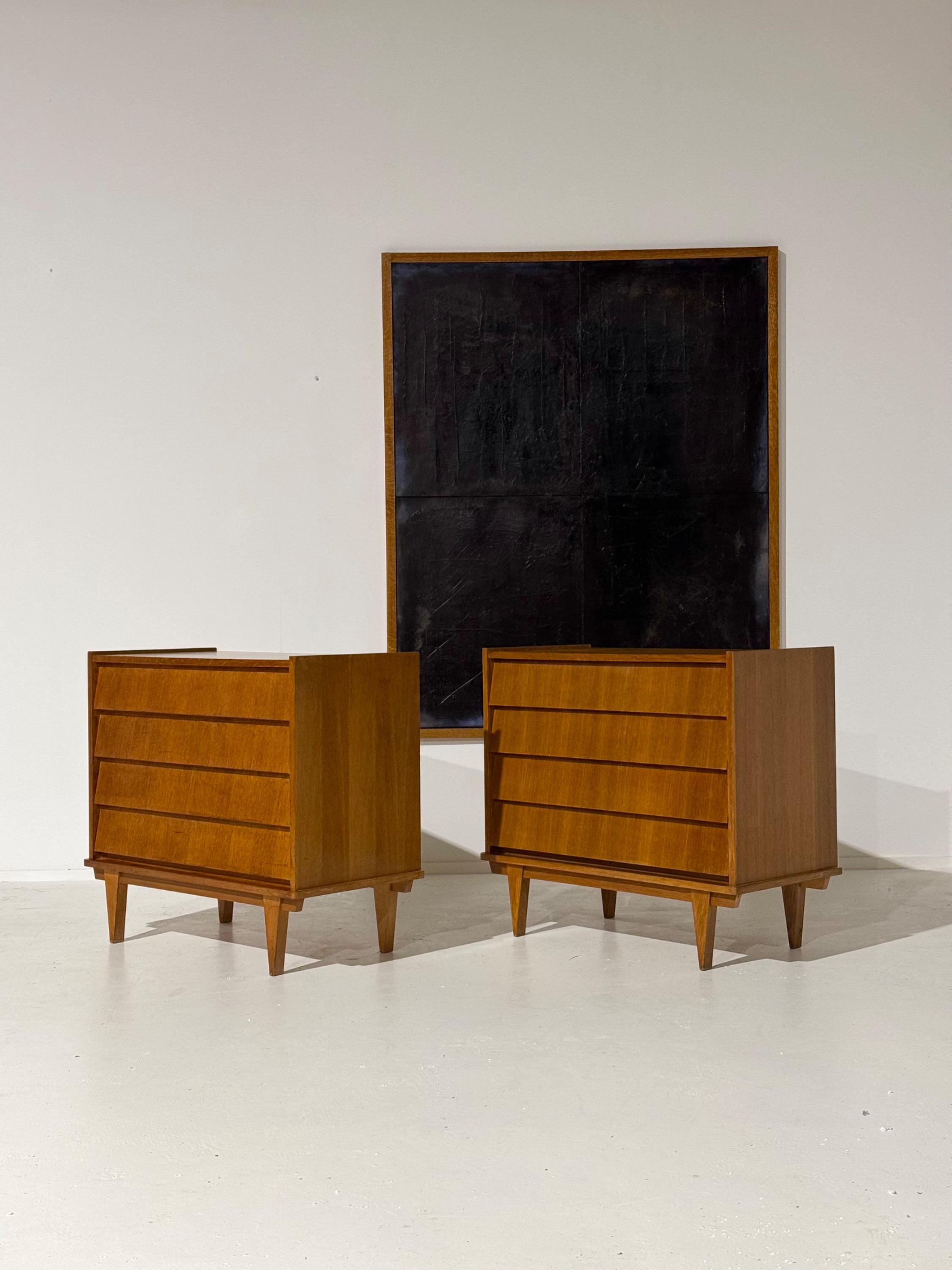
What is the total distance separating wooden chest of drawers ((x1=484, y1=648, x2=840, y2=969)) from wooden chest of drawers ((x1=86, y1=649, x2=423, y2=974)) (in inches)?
14.0

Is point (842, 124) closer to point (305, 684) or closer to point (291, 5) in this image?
point (291, 5)

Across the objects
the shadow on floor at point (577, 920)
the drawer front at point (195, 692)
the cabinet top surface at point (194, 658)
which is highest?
the cabinet top surface at point (194, 658)

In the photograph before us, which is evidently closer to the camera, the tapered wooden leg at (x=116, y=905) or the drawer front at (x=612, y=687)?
the drawer front at (x=612, y=687)

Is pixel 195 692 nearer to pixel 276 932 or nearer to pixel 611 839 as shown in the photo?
pixel 276 932

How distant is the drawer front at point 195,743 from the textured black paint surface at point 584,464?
143cm

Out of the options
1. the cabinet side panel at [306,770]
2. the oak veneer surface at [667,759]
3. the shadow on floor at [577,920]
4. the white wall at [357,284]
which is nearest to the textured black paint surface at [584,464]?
the white wall at [357,284]

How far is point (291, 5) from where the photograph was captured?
198 inches

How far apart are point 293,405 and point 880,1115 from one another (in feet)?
11.4

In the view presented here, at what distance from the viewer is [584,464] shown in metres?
5.05

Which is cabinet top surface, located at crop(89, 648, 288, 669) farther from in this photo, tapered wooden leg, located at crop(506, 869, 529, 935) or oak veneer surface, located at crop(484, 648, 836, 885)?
tapered wooden leg, located at crop(506, 869, 529, 935)

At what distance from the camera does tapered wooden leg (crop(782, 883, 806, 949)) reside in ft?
12.2

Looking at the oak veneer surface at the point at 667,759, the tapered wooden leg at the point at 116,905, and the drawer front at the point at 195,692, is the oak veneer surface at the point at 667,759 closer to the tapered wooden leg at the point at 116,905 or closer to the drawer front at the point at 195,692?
the drawer front at the point at 195,692

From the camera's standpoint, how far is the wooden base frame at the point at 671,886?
3.47 meters

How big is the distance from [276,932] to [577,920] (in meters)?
1.14
